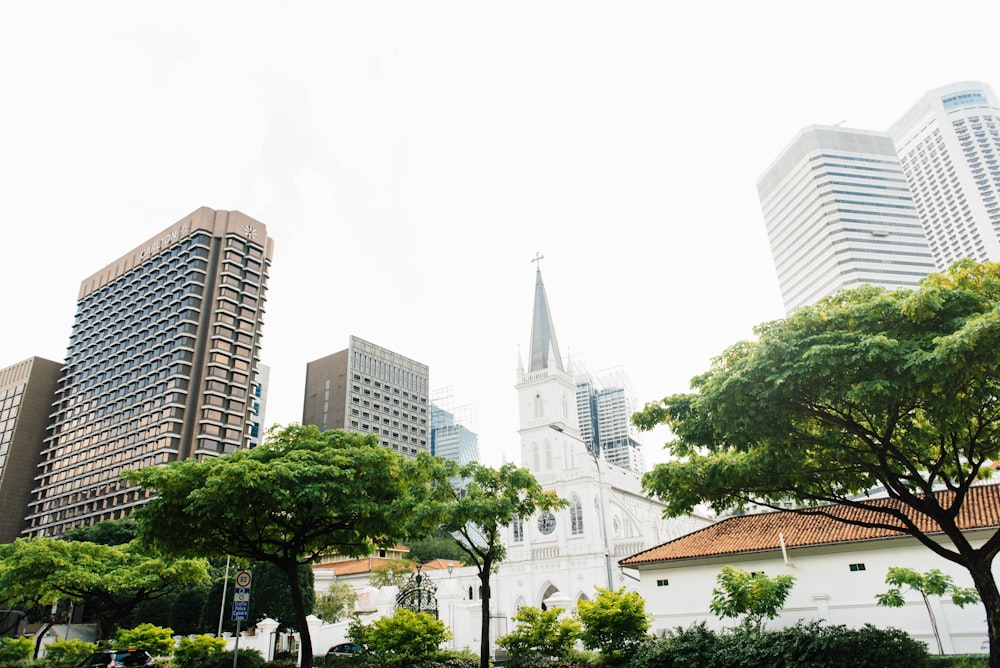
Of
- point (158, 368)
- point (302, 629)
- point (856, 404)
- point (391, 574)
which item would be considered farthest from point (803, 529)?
point (158, 368)

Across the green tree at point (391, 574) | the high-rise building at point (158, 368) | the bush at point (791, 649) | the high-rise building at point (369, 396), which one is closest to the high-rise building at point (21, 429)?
the high-rise building at point (158, 368)

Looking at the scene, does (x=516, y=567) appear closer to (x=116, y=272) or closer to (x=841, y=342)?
(x=841, y=342)

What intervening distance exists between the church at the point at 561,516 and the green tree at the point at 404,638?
84.0ft

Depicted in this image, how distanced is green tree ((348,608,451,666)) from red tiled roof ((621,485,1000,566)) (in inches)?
337

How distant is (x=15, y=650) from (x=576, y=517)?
3761 cm

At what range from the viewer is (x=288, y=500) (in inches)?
659

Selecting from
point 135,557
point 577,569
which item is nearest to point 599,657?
point 135,557

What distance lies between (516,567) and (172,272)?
58.0 metres

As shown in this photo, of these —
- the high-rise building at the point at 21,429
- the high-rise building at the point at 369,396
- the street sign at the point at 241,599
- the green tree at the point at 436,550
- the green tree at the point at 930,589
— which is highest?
the high-rise building at the point at 369,396

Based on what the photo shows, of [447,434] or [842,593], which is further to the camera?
[447,434]

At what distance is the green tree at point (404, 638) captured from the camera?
65.9 ft

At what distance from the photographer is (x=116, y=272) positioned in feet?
290

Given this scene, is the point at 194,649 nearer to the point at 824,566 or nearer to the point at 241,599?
the point at 241,599

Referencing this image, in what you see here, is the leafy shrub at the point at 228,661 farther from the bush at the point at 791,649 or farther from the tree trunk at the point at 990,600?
the tree trunk at the point at 990,600
